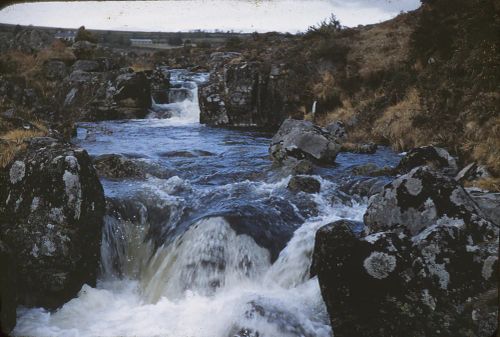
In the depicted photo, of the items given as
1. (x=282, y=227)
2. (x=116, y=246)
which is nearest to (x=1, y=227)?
(x=116, y=246)

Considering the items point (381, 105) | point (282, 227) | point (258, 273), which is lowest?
point (258, 273)

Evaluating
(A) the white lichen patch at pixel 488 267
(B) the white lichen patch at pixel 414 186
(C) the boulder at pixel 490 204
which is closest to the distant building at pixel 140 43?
(B) the white lichen patch at pixel 414 186

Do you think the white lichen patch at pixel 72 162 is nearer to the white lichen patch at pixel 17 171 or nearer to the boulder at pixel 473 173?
the white lichen patch at pixel 17 171

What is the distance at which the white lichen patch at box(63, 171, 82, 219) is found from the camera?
8.52 m

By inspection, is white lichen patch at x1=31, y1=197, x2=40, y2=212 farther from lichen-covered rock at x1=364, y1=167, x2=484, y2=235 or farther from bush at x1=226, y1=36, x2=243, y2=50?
bush at x1=226, y1=36, x2=243, y2=50

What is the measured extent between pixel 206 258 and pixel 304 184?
4150 mm

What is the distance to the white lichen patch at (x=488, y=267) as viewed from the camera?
5754mm

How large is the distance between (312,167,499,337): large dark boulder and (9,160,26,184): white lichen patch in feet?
20.2

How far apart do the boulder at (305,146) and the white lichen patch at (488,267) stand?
864 cm

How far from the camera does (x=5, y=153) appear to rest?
9.09m

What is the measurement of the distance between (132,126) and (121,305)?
17.5 metres

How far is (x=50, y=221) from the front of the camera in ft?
27.3

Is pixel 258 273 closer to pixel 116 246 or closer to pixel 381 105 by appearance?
pixel 116 246

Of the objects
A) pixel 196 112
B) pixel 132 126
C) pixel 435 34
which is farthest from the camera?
pixel 196 112
